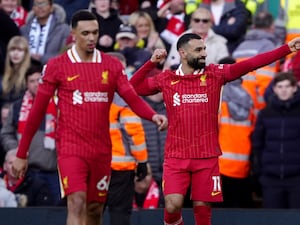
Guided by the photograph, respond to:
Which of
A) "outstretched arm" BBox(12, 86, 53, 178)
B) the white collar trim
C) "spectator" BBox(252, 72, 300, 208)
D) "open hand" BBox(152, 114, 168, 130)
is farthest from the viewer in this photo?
"spectator" BBox(252, 72, 300, 208)

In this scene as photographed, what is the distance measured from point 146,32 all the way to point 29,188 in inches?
122

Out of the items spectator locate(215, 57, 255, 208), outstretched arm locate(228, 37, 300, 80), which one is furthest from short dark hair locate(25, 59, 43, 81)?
outstretched arm locate(228, 37, 300, 80)

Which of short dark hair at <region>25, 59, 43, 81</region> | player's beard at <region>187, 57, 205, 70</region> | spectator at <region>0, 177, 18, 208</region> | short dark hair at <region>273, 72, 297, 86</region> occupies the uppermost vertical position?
player's beard at <region>187, 57, 205, 70</region>

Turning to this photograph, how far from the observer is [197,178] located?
490 inches

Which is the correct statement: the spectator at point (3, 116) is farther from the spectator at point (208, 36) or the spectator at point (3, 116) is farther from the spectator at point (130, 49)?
the spectator at point (208, 36)

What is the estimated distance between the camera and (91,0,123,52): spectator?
663 inches

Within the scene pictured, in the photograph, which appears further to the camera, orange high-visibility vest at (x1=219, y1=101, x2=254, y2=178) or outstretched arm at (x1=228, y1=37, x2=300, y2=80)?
orange high-visibility vest at (x1=219, y1=101, x2=254, y2=178)

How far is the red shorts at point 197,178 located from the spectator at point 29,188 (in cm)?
304

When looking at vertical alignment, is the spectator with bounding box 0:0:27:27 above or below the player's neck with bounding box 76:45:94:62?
above

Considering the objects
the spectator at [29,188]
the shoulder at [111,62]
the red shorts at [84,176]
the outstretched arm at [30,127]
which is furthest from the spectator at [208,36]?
the outstretched arm at [30,127]

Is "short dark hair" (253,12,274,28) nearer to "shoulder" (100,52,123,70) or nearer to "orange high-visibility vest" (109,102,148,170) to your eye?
"orange high-visibility vest" (109,102,148,170)

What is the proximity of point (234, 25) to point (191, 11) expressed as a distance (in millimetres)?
1187

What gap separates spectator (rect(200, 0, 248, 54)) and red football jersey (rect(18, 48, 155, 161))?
4.74m

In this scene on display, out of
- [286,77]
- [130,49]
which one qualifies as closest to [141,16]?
Answer: [130,49]
